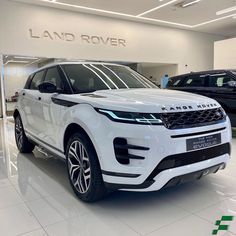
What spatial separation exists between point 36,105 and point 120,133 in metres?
1.67

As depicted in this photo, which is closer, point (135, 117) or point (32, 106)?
point (135, 117)

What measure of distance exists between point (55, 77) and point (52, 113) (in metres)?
0.46

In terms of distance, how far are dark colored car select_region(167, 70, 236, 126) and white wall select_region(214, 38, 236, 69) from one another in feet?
23.2

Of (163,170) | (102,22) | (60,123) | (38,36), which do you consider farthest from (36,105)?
(102,22)

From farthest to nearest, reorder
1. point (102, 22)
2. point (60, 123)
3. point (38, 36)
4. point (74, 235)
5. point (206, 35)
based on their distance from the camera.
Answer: point (206, 35) < point (102, 22) < point (38, 36) < point (60, 123) < point (74, 235)

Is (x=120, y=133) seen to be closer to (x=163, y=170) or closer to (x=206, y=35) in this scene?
(x=163, y=170)

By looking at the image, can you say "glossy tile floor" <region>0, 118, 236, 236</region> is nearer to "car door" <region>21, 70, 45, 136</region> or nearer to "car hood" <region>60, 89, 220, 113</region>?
"car door" <region>21, 70, 45, 136</region>

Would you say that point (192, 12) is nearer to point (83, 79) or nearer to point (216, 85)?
point (216, 85)

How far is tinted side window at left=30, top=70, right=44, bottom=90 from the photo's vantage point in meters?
3.40

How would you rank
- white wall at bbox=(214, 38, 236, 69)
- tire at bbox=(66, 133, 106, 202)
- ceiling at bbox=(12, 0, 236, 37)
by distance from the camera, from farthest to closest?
1. white wall at bbox=(214, 38, 236, 69)
2. ceiling at bbox=(12, 0, 236, 37)
3. tire at bbox=(66, 133, 106, 202)

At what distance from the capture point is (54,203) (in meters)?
2.25

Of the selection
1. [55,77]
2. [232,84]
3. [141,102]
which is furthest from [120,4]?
[141,102]

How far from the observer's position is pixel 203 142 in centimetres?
198

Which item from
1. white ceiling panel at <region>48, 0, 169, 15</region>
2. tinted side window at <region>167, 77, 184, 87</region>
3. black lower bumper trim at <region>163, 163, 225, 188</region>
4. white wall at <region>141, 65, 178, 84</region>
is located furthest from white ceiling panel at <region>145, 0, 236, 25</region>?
black lower bumper trim at <region>163, 163, 225, 188</region>
